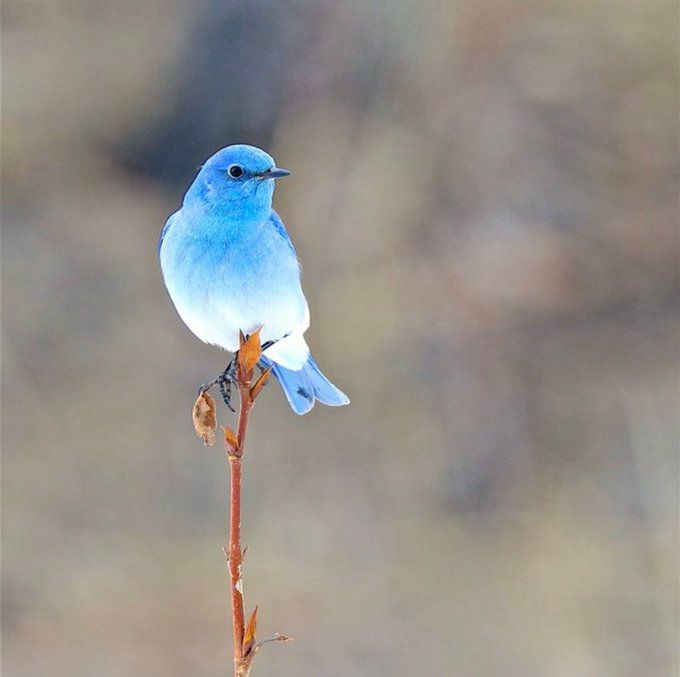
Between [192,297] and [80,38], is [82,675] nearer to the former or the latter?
[80,38]

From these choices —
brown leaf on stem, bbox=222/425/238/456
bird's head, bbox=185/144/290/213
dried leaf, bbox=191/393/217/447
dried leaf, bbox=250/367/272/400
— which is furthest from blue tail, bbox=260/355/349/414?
brown leaf on stem, bbox=222/425/238/456

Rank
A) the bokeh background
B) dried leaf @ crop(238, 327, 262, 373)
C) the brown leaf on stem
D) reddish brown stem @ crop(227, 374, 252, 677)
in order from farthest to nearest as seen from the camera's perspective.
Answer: the bokeh background, dried leaf @ crop(238, 327, 262, 373), the brown leaf on stem, reddish brown stem @ crop(227, 374, 252, 677)

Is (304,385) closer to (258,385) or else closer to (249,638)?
(258,385)

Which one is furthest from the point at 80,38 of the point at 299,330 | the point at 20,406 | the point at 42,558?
the point at 299,330

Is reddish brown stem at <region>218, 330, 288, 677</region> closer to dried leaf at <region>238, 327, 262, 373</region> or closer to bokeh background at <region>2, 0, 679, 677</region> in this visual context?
dried leaf at <region>238, 327, 262, 373</region>

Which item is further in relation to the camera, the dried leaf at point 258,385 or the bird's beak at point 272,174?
the bird's beak at point 272,174

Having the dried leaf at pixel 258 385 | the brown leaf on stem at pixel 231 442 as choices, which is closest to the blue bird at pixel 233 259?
the dried leaf at pixel 258 385

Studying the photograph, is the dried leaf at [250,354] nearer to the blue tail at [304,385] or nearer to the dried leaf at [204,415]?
the dried leaf at [204,415]
